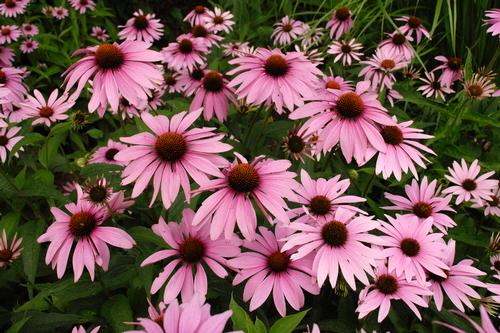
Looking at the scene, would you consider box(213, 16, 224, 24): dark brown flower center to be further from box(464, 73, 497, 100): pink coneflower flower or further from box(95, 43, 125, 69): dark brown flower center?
box(95, 43, 125, 69): dark brown flower center

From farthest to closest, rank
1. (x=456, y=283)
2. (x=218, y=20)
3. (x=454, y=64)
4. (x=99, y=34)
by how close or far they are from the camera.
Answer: (x=99, y=34) < (x=218, y=20) < (x=454, y=64) < (x=456, y=283)

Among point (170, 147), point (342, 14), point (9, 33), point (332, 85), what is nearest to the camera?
point (170, 147)

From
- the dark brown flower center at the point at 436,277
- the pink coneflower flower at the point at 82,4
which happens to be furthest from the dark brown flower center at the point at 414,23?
the pink coneflower flower at the point at 82,4

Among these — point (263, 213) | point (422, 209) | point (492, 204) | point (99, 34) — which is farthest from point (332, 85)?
point (99, 34)

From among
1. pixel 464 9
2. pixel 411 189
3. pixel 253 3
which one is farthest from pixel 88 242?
pixel 253 3

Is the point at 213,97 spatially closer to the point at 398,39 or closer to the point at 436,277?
the point at 436,277

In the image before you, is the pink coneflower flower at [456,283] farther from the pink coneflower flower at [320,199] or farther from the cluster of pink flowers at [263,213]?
the pink coneflower flower at [320,199]
